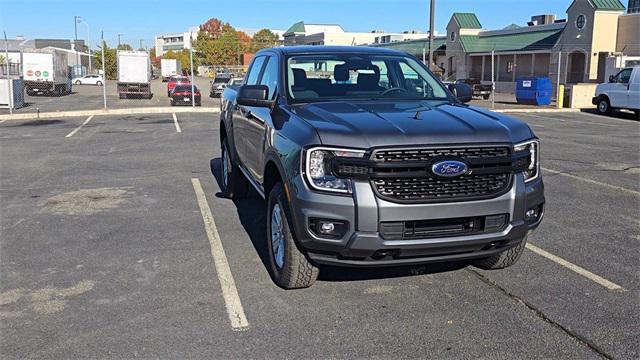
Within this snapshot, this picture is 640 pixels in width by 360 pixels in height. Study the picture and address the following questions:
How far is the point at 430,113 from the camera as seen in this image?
445 cm

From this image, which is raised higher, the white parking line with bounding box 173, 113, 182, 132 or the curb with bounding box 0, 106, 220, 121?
the curb with bounding box 0, 106, 220, 121

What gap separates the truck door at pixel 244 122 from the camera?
19.7 ft

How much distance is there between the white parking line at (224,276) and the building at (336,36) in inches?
1803

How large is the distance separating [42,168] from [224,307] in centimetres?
717

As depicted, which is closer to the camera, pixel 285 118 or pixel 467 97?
pixel 285 118

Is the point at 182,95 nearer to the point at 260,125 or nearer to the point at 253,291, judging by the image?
the point at 260,125

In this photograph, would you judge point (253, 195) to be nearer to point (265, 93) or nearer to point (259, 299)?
point (265, 93)

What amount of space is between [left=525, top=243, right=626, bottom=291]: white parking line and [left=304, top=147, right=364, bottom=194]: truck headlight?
231 centimetres

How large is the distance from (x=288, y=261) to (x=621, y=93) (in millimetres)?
21602

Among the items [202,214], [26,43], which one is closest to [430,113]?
[202,214]

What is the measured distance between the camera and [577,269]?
16.3ft

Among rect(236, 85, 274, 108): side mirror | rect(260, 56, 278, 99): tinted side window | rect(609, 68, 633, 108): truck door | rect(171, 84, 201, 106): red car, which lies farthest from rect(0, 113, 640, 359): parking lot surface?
rect(171, 84, 201, 106): red car

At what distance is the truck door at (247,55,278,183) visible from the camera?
512 centimetres

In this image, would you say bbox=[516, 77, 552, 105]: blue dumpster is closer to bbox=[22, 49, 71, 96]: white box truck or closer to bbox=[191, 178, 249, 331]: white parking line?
bbox=[191, 178, 249, 331]: white parking line
